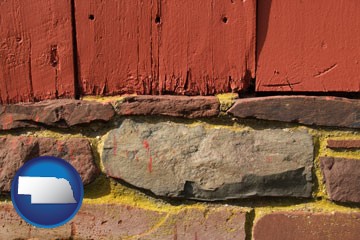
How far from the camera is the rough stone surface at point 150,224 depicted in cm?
134

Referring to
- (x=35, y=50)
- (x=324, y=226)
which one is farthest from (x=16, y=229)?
(x=324, y=226)

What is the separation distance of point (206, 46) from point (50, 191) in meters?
0.61

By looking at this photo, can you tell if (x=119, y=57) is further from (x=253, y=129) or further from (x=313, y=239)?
(x=313, y=239)

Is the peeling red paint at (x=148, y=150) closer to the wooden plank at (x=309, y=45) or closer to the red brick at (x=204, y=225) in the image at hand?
the red brick at (x=204, y=225)

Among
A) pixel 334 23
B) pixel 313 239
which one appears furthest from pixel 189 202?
pixel 334 23

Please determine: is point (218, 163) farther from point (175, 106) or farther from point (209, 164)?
point (175, 106)

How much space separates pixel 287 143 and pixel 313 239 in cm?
28

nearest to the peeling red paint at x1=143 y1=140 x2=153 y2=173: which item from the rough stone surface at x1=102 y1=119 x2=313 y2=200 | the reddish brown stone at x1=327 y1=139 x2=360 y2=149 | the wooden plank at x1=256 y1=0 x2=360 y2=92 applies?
the rough stone surface at x1=102 y1=119 x2=313 y2=200

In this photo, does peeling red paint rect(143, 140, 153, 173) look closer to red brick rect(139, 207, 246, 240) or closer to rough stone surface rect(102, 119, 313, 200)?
rough stone surface rect(102, 119, 313, 200)

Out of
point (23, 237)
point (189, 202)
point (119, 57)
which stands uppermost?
point (119, 57)

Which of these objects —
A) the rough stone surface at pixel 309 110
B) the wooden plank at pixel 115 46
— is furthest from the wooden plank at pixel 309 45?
the wooden plank at pixel 115 46

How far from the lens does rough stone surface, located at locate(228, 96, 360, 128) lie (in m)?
1.33

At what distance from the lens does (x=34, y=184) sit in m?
1.36

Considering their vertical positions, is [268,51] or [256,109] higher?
[268,51]
